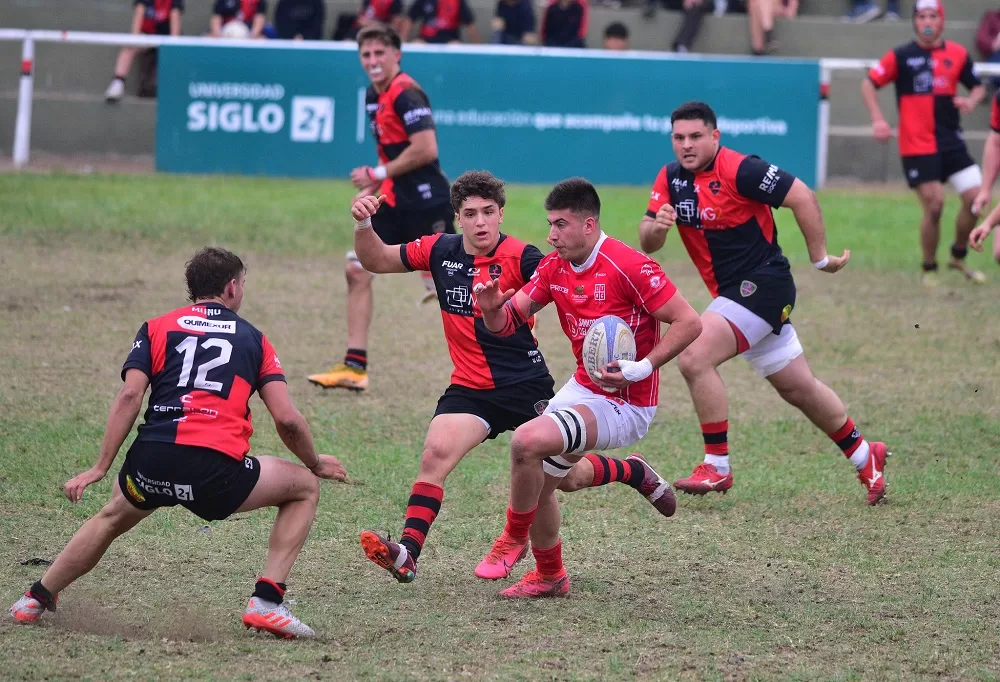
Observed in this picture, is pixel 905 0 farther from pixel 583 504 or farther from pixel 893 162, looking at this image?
pixel 583 504

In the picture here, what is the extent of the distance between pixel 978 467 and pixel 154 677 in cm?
520

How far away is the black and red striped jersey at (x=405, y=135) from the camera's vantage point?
382 inches

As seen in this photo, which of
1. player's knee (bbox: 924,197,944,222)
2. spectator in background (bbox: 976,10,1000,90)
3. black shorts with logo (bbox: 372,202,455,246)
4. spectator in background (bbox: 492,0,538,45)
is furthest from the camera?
spectator in background (bbox: 976,10,1000,90)

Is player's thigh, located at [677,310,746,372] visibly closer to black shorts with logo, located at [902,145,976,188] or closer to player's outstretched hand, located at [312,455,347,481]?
player's outstretched hand, located at [312,455,347,481]

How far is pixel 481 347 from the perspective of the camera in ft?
20.3

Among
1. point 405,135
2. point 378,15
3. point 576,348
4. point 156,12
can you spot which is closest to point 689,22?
point 378,15

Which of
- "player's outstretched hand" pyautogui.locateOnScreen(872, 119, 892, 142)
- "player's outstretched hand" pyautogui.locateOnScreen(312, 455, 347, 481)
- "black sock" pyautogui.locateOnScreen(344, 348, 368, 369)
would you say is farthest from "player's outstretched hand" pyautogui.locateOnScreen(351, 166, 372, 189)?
"player's outstretched hand" pyautogui.locateOnScreen(872, 119, 892, 142)

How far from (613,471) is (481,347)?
854mm

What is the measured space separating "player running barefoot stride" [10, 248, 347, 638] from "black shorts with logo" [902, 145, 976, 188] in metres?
9.21

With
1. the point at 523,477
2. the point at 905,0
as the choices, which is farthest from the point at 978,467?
the point at 905,0

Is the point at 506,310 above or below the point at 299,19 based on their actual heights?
below

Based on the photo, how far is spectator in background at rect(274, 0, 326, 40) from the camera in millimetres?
19828

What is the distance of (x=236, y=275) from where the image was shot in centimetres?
544

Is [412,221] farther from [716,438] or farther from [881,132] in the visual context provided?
[881,132]
